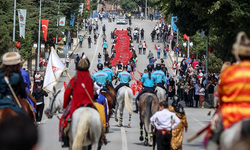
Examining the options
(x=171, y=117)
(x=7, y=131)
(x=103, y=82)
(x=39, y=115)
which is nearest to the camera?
(x=7, y=131)

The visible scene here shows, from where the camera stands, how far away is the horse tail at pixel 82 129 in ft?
35.9

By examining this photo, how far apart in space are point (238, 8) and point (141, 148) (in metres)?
13.6

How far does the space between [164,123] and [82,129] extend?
9.13 ft

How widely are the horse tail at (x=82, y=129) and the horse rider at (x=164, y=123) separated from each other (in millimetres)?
2554

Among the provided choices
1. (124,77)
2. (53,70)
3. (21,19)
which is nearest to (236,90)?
(53,70)

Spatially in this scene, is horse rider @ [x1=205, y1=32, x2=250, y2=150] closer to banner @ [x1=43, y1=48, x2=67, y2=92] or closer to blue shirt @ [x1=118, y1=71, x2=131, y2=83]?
banner @ [x1=43, y1=48, x2=67, y2=92]

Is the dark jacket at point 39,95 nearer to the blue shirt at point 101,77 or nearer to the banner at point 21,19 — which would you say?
the blue shirt at point 101,77

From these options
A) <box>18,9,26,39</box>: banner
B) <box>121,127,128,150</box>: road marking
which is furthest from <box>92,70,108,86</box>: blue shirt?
<box>18,9,26,39</box>: banner

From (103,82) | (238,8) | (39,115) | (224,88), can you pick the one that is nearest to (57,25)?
(238,8)

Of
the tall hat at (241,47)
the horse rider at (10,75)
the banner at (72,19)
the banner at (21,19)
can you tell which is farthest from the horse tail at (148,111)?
the banner at (72,19)

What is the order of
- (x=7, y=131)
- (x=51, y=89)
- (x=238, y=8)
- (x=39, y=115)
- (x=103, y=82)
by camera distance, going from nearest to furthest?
(x=7, y=131), (x=51, y=89), (x=103, y=82), (x=39, y=115), (x=238, y=8)

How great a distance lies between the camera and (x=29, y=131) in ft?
18.5

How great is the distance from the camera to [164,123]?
13.1 metres

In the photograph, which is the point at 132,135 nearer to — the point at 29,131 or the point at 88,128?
the point at 88,128
